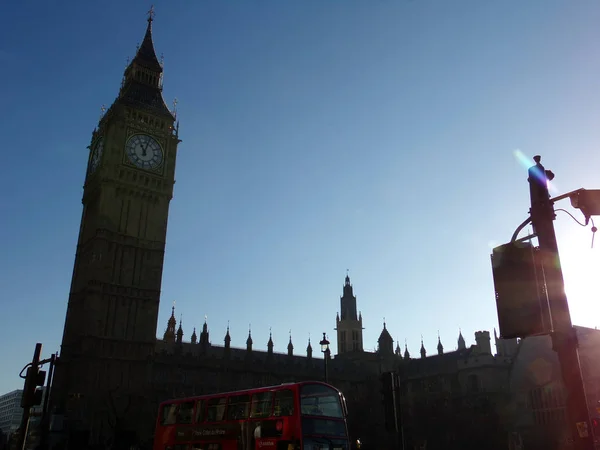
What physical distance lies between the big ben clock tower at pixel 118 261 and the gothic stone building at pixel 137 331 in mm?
133

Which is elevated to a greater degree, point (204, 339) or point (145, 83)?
point (145, 83)

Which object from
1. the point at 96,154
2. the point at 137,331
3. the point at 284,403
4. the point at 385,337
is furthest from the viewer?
the point at 385,337

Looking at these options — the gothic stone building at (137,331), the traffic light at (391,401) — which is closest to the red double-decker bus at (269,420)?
the traffic light at (391,401)

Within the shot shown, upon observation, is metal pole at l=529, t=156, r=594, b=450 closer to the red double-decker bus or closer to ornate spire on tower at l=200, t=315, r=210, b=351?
the red double-decker bus

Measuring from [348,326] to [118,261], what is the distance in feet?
234

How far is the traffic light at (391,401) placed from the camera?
14.6 m

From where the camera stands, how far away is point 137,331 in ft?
228

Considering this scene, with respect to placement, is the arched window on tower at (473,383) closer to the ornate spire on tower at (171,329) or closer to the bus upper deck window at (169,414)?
the ornate spire on tower at (171,329)

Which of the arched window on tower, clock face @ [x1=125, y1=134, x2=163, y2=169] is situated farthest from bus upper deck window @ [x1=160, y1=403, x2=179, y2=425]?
the arched window on tower

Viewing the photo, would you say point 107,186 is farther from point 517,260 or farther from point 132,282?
point 517,260

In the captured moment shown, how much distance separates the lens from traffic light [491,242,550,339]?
16.7 feet

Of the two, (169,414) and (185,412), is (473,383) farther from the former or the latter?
(185,412)

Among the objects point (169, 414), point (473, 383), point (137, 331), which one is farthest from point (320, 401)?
point (473, 383)

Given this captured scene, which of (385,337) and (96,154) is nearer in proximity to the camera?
(96,154)
